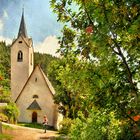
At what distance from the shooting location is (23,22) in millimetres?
60031

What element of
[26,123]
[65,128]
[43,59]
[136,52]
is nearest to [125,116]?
[136,52]

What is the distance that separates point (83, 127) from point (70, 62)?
22.1 ft

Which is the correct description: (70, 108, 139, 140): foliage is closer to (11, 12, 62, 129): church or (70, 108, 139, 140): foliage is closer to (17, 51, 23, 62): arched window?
(11, 12, 62, 129): church

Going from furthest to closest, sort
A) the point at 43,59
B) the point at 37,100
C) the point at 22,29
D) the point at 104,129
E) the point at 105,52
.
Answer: the point at 43,59
the point at 22,29
the point at 37,100
the point at 104,129
the point at 105,52

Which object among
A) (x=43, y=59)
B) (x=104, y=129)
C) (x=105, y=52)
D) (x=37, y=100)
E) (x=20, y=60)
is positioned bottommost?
(x=104, y=129)

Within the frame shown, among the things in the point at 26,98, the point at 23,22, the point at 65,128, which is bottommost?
the point at 65,128

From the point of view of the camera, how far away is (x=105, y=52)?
634 centimetres

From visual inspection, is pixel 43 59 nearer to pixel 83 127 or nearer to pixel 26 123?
pixel 26 123

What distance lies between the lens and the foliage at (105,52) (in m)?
6.09

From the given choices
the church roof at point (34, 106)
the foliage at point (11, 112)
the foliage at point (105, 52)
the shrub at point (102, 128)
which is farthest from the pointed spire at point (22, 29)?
the foliage at point (105, 52)

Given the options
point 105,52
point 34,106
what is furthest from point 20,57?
point 105,52

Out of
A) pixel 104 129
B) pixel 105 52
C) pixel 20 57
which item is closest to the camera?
pixel 105 52

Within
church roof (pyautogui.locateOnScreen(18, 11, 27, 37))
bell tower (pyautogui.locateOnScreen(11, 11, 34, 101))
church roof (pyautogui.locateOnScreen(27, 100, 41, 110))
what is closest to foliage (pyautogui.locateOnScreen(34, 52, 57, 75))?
church roof (pyautogui.locateOnScreen(18, 11, 27, 37))

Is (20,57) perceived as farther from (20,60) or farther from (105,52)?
(105,52)
